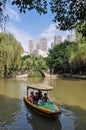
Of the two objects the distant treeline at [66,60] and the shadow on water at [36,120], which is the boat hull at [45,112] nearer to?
the shadow on water at [36,120]

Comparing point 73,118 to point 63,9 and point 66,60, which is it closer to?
point 63,9

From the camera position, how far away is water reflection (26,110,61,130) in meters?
11.8

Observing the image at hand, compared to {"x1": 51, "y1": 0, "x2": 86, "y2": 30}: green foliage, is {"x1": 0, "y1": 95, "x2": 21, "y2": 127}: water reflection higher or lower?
lower

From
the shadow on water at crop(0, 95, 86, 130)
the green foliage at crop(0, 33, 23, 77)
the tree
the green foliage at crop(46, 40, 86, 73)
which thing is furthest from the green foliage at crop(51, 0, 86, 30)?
the green foliage at crop(46, 40, 86, 73)

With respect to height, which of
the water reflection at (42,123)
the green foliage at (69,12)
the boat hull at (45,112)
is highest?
the green foliage at (69,12)

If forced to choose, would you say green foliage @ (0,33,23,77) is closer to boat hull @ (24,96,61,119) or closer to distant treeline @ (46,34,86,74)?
distant treeline @ (46,34,86,74)

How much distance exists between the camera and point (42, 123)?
1250 cm

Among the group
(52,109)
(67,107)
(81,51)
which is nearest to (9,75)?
(81,51)

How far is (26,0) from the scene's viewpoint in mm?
5594

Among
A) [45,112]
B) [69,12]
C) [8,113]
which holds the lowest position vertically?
[8,113]

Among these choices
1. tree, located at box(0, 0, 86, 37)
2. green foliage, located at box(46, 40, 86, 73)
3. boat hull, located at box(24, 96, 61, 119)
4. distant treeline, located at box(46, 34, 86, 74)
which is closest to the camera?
tree, located at box(0, 0, 86, 37)

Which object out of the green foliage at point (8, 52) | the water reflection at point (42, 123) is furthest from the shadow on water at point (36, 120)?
the green foliage at point (8, 52)

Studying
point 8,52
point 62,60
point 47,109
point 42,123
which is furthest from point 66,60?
point 42,123

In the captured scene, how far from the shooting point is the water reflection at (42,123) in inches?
464
